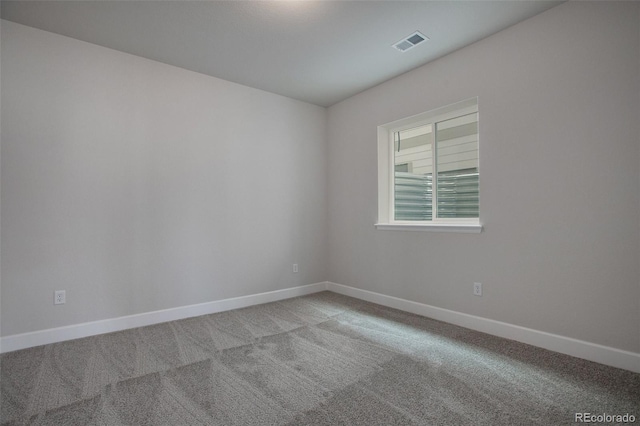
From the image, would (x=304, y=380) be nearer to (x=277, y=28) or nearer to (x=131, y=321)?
(x=131, y=321)

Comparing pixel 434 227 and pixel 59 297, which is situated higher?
pixel 434 227

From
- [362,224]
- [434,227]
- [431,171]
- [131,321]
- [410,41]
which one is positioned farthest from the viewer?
[362,224]

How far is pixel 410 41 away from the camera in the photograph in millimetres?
2775

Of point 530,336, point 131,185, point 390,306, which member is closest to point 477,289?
point 530,336

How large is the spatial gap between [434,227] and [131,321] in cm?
310

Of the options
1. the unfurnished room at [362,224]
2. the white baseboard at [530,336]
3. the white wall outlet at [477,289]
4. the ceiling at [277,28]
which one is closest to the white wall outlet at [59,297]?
the unfurnished room at [362,224]

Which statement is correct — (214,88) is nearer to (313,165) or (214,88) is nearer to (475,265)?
(313,165)

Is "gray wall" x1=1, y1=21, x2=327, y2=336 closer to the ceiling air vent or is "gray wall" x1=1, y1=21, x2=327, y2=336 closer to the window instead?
the window

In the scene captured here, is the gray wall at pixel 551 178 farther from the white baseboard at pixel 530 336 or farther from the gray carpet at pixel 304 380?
the gray carpet at pixel 304 380

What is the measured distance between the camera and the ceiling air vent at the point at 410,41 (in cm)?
268

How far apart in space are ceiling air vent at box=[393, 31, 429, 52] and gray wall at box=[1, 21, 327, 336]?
173 centimetres

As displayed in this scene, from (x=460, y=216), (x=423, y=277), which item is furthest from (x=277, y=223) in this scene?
(x=460, y=216)

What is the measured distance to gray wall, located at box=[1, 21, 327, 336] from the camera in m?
2.52

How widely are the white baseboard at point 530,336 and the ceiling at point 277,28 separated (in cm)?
252
